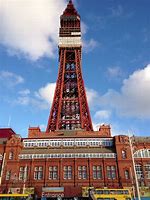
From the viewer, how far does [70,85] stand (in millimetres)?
64000

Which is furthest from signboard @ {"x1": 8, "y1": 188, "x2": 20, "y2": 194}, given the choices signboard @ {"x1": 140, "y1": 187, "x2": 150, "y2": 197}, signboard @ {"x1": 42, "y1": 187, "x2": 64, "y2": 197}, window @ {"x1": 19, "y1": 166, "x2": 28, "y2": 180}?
signboard @ {"x1": 140, "y1": 187, "x2": 150, "y2": 197}

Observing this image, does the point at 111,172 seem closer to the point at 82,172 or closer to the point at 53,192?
the point at 82,172

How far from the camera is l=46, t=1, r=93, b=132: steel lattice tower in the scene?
187ft

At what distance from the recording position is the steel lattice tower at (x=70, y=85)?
57.0m

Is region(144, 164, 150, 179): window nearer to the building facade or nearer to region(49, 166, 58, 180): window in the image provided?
the building facade

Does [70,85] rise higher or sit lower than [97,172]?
higher

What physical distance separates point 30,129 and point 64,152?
537 inches

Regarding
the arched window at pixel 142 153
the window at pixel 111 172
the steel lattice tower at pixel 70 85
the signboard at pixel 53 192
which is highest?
the steel lattice tower at pixel 70 85

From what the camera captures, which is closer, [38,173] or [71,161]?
[38,173]

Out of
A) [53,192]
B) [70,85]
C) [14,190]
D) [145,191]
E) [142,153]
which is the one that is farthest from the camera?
[70,85]

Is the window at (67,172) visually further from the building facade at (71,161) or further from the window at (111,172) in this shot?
the window at (111,172)

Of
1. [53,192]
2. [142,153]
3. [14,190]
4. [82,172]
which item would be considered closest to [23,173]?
[14,190]

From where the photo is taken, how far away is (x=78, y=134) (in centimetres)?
5116

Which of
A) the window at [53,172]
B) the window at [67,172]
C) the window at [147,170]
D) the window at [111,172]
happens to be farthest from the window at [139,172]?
the window at [53,172]
